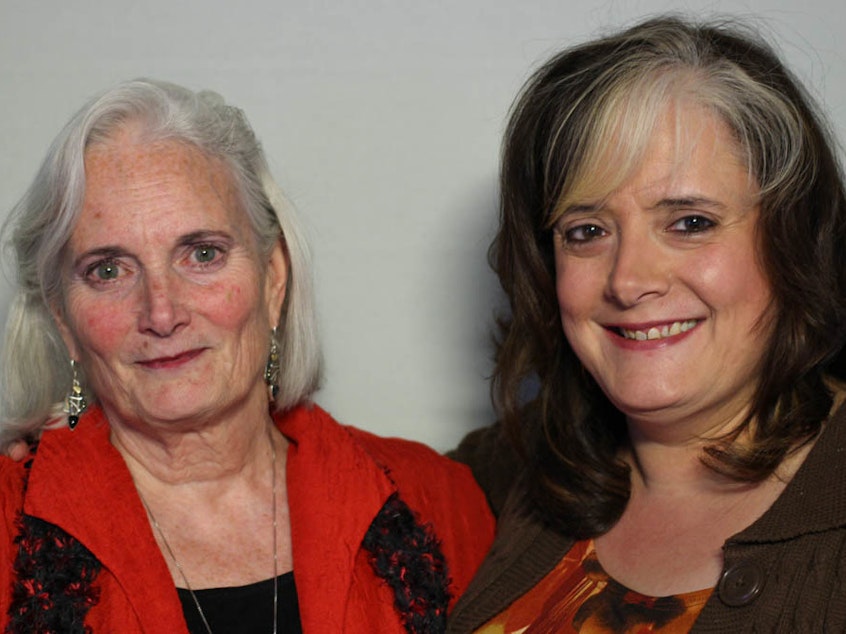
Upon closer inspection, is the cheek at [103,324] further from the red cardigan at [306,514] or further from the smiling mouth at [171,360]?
the red cardigan at [306,514]

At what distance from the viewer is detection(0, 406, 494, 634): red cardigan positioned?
214 centimetres

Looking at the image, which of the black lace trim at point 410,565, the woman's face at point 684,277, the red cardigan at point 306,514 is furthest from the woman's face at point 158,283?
the woman's face at point 684,277

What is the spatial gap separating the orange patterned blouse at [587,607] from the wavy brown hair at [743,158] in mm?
102

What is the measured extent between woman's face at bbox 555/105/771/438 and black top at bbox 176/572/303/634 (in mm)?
751

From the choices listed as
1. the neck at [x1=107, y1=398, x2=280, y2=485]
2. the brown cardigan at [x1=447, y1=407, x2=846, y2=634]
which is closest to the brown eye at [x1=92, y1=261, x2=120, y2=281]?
the neck at [x1=107, y1=398, x2=280, y2=485]

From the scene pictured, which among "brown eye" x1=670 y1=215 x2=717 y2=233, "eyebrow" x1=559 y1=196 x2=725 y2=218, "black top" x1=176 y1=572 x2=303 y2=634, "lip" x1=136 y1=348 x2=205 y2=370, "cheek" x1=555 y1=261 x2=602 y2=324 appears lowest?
"black top" x1=176 y1=572 x2=303 y2=634

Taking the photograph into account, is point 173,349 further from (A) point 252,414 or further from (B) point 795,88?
(B) point 795,88

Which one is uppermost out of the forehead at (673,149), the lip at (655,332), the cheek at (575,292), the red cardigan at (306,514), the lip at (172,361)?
the forehead at (673,149)

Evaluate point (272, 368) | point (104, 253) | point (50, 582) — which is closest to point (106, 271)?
point (104, 253)

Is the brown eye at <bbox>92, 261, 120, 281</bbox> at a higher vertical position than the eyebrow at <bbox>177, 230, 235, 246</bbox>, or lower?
lower

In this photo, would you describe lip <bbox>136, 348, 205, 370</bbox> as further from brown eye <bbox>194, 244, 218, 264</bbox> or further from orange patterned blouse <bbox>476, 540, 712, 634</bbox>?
orange patterned blouse <bbox>476, 540, 712, 634</bbox>

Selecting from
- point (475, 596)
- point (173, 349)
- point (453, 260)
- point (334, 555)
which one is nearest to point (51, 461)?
point (173, 349)

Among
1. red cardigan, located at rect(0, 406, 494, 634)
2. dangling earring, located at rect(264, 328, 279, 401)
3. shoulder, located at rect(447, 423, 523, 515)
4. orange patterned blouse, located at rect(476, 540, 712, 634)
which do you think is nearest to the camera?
orange patterned blouse, located at rect(476, 540, 712, 634)

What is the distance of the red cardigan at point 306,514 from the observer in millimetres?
2139
